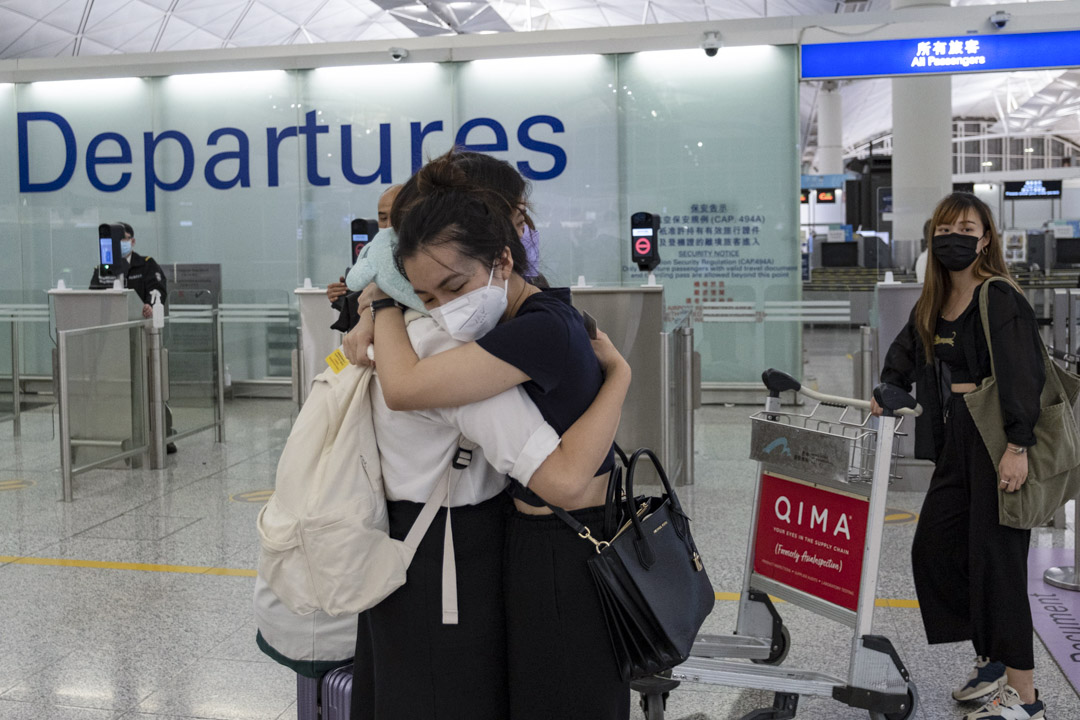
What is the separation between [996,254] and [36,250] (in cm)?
999

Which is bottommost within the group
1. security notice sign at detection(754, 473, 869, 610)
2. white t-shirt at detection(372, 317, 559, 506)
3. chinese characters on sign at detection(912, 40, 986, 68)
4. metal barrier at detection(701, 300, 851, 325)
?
security notice sign at detection(754, 473, 869, 610)

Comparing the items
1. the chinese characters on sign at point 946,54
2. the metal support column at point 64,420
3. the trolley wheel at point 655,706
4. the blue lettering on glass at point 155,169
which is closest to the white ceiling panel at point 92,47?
the blue lettering on glass at point 155,169

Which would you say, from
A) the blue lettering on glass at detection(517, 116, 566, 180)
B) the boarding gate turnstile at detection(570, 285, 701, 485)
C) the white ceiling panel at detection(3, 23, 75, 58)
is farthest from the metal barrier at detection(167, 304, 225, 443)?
the white ceiling panel at detection(3, 23, 75, 58)

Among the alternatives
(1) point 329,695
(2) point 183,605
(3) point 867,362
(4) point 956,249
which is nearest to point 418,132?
(3) point 867,362

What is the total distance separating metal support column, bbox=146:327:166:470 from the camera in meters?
6.98

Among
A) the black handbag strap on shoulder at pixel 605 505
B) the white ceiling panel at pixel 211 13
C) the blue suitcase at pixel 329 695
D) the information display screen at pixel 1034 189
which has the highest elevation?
the white ceiling panel at pixel 211 13

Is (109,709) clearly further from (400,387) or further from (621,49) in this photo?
(621,49)

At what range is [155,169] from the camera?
10.3 metres

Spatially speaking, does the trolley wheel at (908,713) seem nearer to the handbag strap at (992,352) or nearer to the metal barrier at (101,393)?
the handbag strap at (992,352)

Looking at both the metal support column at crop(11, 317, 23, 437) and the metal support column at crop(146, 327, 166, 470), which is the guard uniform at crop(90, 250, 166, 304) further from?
the metal support column at crop(11, 317, 23, 437)

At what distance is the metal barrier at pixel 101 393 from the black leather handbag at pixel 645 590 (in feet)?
17.0

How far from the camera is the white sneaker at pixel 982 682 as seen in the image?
3035mm

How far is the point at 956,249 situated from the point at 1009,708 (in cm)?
130

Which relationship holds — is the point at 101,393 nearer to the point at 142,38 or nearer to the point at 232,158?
the point at 232,158
